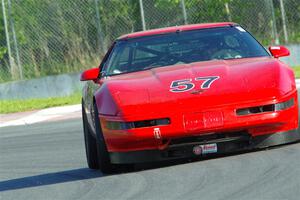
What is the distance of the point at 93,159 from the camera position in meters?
9.96

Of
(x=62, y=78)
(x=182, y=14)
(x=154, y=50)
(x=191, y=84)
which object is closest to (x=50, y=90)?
(x=62, y=78)

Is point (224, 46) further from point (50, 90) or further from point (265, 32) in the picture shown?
point (265, 32)

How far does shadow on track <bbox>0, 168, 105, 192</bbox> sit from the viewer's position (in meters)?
→ 9.49

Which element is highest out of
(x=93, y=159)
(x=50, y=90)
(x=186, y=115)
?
(x=186, y=115)

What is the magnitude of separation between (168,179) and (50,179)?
1.65 m

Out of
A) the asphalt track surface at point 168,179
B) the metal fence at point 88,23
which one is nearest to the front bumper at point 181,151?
the asphalt track surface at point 168,179

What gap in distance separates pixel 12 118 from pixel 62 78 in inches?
179

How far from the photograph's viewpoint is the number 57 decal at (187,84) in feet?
29.7

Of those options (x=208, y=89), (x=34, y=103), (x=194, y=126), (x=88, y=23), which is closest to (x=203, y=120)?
(x=194, y=126)

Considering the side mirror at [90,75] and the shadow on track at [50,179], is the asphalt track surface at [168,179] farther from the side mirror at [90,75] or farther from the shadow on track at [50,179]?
the side mirror at [90,75]

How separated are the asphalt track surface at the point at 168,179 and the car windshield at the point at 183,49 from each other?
1.13 m

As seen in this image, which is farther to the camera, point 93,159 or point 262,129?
point 93,159

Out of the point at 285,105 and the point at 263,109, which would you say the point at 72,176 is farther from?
the point at 285,105

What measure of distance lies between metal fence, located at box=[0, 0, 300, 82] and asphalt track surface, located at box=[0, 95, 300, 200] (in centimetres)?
1323
